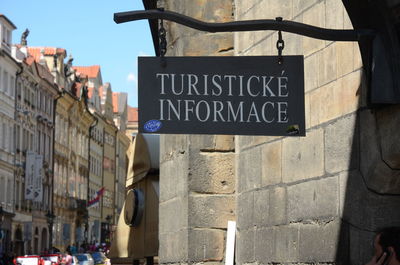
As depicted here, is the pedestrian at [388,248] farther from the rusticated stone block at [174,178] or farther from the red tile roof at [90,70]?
the red tile roof at [90,70]

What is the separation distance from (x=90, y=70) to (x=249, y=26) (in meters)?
98.8

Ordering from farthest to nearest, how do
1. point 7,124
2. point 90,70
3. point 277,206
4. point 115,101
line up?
1. point 115,101
2. point 90,70
3. point 7,124
4. point 277,206

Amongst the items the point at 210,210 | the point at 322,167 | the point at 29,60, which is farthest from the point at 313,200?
the point at 29,60

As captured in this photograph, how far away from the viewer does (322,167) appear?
5.92m

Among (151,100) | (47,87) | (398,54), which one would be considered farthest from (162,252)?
(47,87)

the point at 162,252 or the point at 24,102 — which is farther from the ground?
the point at 24,102

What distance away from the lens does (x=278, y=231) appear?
6.62 metres

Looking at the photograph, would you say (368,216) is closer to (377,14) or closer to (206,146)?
(377,14)

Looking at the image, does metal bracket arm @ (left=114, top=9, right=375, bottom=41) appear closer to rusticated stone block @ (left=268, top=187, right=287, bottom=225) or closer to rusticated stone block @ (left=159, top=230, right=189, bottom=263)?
rusticated stone block @ (left=268, top=187, right=287, bottom=225)

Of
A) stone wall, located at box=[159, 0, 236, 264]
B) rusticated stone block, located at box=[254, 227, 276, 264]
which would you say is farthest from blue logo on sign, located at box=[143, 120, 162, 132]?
stone wall, located at box=[159, 0, 236, 264]

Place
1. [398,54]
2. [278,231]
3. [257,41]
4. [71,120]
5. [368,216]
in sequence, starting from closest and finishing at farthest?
[398,54] < [368,216] < [278,231] < [257,41] < [71,120]

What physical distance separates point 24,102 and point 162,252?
60685 mm

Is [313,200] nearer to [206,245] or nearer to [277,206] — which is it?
[277,206]

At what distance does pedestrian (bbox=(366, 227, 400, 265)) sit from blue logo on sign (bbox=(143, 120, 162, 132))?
4.57ft
